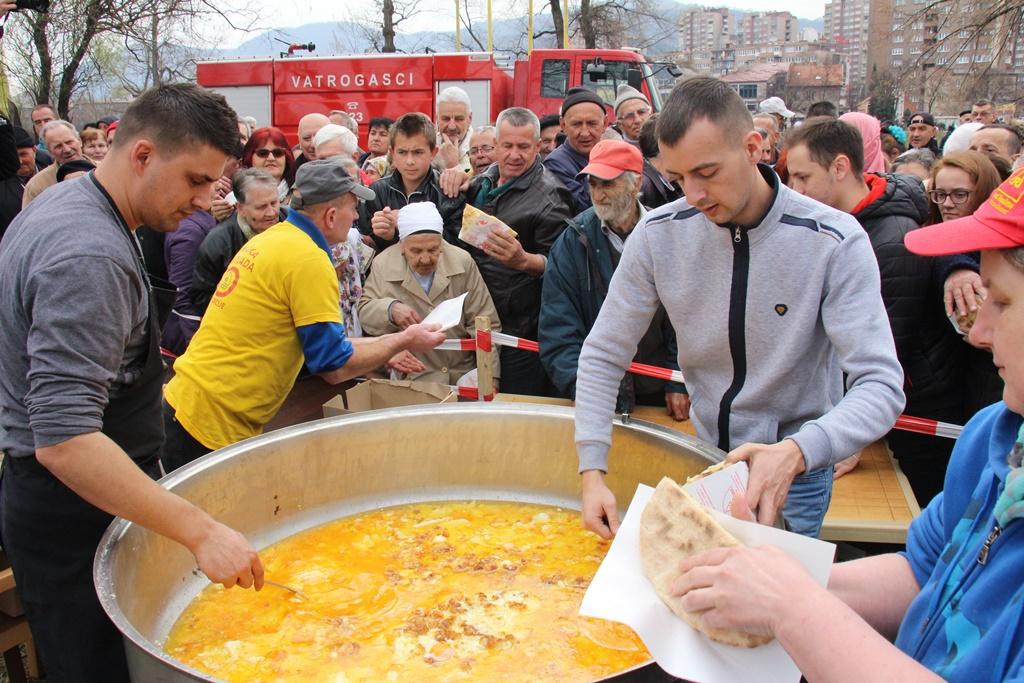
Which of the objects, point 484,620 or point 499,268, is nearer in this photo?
point 484,620

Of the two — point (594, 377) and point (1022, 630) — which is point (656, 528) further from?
point (594, 377)

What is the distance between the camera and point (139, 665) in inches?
60.1

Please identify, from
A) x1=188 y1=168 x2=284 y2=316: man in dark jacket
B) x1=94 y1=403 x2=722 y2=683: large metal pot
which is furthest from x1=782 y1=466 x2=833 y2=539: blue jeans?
x1=188 y1=168 x2=284 y2=316: man in dark jacket

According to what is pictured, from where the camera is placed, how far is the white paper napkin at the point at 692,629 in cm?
Result: 130

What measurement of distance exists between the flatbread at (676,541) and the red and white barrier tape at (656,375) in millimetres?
1687

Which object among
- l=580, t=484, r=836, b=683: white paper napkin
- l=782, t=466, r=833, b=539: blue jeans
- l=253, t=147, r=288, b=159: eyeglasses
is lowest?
l=782, t=466, r=833, b=539: blue jeans

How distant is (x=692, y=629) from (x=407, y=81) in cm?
1331

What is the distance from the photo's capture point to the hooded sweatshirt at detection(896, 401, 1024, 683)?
108cm

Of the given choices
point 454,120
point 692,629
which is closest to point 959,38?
point 454,120

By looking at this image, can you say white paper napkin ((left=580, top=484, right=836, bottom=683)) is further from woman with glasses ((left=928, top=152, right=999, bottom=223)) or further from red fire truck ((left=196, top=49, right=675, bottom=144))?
red fire truck ((left=196, top=49, right=675, bottom=144))

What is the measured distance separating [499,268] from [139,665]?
337cm

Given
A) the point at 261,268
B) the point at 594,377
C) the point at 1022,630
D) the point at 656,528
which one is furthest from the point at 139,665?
the point at 261,268

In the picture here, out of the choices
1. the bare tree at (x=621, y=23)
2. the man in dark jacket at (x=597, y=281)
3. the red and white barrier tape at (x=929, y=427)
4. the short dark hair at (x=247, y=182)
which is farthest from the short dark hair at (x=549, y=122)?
the bare tree at (x=621, y=23)

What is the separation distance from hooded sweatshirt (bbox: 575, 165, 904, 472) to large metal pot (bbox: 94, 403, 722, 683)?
0.20 m
